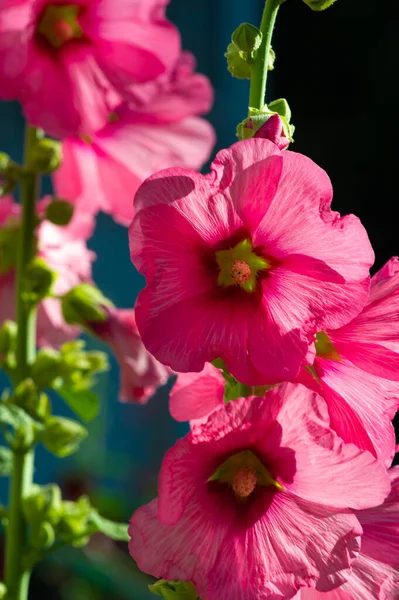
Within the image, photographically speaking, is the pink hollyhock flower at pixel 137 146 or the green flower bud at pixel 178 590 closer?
the green flower bud at pixel 178 590

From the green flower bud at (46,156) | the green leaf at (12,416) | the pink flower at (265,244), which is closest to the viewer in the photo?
the pink flower at (265,244)

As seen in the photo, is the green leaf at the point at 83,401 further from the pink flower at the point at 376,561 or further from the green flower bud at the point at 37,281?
the pink flower at the point at 376,561

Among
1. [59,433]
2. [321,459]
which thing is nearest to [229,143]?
[59,433]

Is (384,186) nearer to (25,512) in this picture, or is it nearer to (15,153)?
(15,153)

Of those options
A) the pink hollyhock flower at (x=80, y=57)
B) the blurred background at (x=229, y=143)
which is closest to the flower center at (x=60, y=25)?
the pink hollyhock flower at (x=80, y=57)

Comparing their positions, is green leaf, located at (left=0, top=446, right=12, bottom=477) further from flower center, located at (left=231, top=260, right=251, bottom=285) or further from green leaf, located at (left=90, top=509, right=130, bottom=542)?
flower center, located at (left=231, top=260, right=251, bottom=285)

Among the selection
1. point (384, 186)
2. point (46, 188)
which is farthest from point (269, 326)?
point (46, 188)
